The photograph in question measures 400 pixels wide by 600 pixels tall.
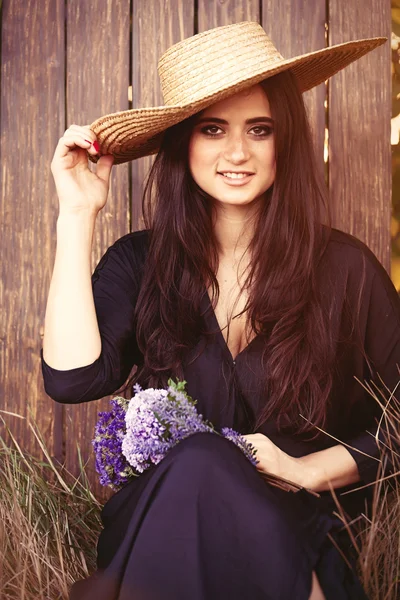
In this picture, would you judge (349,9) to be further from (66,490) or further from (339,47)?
(66,490)

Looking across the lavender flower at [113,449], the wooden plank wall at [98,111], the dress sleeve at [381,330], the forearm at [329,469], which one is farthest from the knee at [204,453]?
the wooden plank wall at [98,111]

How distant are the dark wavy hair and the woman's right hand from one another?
228 mm

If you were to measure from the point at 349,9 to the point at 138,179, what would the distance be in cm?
90

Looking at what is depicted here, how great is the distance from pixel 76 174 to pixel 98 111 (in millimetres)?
553

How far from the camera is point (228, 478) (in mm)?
1477

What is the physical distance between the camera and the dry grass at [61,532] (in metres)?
1.74

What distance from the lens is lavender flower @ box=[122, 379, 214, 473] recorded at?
5.21 ft

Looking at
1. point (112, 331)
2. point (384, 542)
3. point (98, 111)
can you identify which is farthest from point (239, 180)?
point (384, 542)

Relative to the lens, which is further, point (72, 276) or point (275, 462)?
point (72, 276)

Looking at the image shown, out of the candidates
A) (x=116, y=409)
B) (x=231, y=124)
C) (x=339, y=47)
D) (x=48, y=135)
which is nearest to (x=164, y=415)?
(x=116, y=409)

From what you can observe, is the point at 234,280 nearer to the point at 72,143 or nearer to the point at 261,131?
the point at 261,131

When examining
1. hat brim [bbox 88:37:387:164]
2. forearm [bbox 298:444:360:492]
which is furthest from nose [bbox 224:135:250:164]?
forearm [bbox 298:444:360:492]

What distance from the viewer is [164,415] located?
5.26 feet

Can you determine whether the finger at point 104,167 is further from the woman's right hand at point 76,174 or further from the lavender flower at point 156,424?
the lavender flower at point 156,424
